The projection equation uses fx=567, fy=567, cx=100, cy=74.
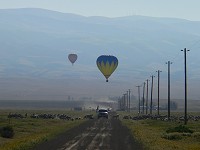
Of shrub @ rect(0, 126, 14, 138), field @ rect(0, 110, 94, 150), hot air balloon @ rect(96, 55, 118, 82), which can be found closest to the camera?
field @ rect(0, 110, 94, 150)

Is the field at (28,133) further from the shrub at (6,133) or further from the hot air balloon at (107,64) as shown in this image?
the hot air balloon at (107,64)

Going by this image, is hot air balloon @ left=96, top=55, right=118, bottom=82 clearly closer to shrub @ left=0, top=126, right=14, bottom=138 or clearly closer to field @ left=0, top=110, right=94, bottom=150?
field @ left=0, top=110, right=94, bottom=150

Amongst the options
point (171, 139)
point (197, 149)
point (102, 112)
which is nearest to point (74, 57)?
point (102, 112)

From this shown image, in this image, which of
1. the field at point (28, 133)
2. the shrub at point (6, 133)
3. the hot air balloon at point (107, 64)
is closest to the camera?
the field at point (28, 133)

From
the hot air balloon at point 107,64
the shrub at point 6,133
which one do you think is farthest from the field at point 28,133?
the hot air balloon at point 107,64

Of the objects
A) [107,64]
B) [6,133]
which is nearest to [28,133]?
[6,133]

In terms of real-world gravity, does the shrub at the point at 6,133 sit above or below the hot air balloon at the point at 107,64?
below

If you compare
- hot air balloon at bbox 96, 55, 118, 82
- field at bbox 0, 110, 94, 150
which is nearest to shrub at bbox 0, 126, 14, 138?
field at bbox 0, 110, 94, 150

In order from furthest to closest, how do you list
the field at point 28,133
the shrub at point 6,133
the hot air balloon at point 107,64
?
1. the hot air balloon at point 107,64
2. the shrub at point 6,133
3. the field at point 28,133

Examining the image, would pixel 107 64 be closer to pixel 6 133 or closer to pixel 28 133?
pixel 28 133

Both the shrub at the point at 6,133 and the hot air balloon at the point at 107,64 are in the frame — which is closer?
the shrub at the point at 6,133

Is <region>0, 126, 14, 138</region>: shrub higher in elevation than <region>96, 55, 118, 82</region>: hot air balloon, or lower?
lower

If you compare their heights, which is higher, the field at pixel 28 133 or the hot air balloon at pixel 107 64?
the hot air balloon at pixel 107 64

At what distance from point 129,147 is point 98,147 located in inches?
91.1
